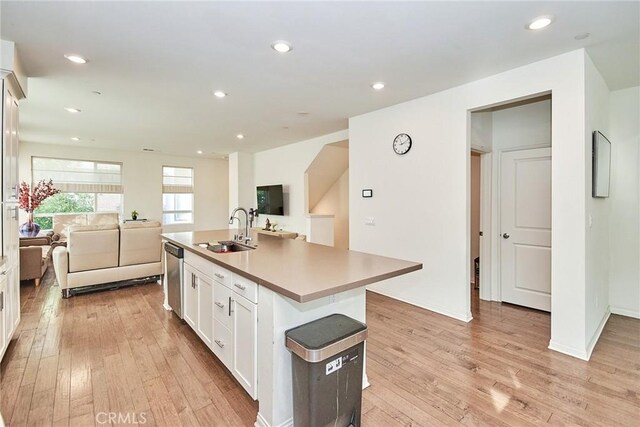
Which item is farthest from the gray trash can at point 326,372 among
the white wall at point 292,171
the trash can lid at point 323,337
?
the white wall at point 292,171

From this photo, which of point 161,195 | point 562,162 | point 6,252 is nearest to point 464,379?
point 562,162

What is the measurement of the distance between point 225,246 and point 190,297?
585mm

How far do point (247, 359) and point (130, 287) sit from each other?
368 cm

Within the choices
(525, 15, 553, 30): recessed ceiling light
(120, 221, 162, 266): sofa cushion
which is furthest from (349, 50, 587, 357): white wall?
(120, 221, 162, 266): sofa cushion

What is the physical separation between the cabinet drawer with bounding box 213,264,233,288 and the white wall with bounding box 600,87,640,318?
424 centimetres

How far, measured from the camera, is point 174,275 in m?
3.33

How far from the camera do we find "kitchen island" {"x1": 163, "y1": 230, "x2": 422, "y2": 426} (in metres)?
1.69

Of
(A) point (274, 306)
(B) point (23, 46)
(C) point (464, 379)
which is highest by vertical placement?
(B) point (23, 46)

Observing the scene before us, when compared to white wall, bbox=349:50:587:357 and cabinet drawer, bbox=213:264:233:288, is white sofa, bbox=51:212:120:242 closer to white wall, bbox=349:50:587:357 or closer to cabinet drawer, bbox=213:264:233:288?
cabinet drawer, bbox=213:264:233:288

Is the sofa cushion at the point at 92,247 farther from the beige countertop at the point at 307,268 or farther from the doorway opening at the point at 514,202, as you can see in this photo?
the doorway opening at the point at 514,202

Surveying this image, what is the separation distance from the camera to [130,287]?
15.4 feet

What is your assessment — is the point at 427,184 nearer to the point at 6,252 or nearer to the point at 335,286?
the point at 335,286

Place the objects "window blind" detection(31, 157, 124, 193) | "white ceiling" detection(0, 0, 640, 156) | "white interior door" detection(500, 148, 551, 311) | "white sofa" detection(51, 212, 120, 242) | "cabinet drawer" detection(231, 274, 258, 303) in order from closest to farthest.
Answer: "cabinet drawer" detection(231, 274, 258, 303) → "white ceiling" detection(0, 0, 640, 156) → "white interior door" detection(500, 148, 551, 311) → "white sofa" detection(51, 212, 120, 242) → "window blind" detection(31, 157, 124, 193)

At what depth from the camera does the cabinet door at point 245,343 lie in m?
1.88
